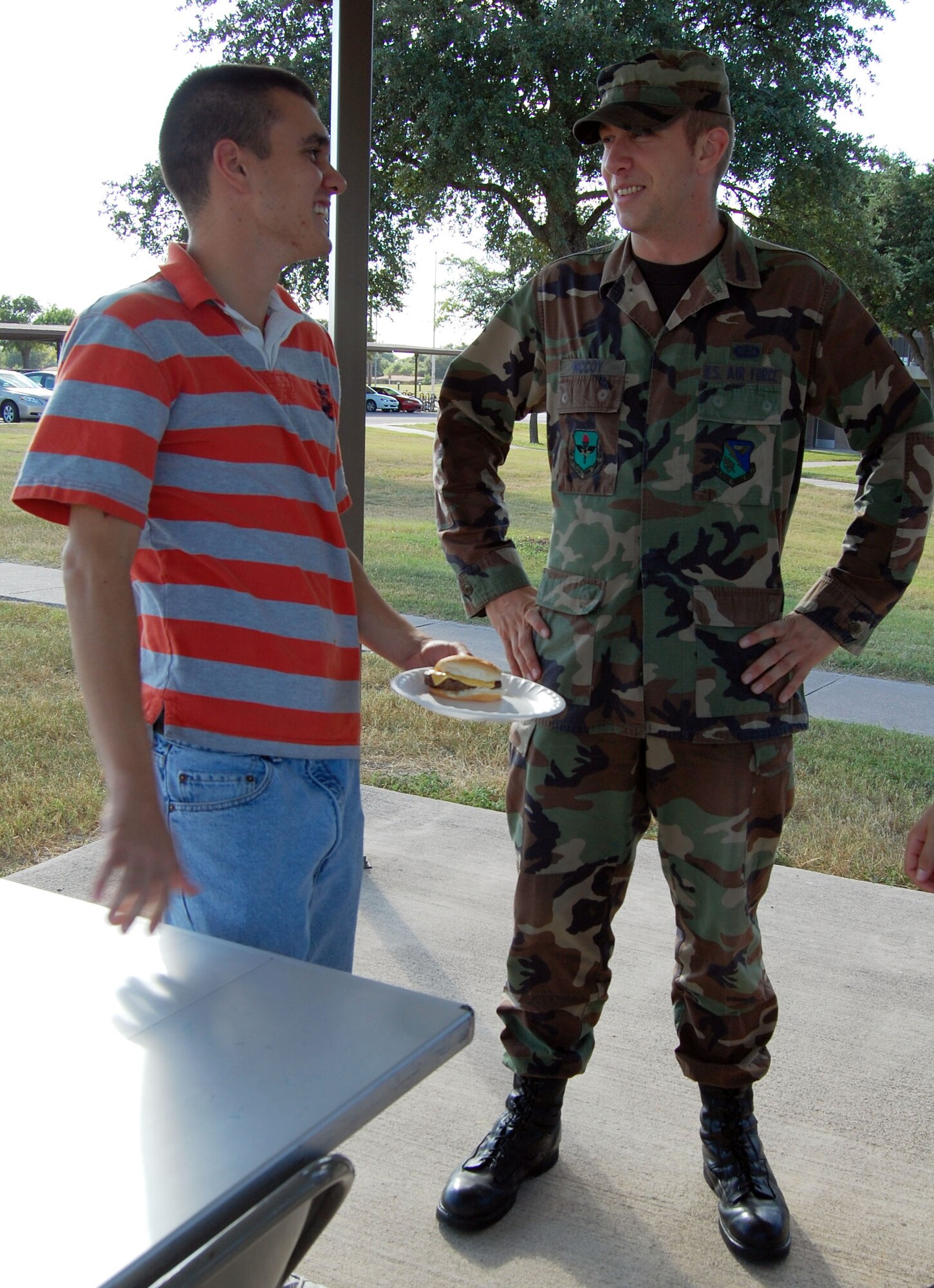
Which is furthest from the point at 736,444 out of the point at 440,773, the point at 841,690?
the point at 841,690

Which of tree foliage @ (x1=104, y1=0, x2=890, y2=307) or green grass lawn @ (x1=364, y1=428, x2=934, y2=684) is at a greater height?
tree foliage @ (x1=104, y1=0, x2=890, y2=307)

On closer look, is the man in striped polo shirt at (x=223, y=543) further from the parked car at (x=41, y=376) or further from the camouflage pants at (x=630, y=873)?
the parked car at (x=41, y=376)

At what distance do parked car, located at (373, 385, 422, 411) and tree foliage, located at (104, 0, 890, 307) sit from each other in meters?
17.8

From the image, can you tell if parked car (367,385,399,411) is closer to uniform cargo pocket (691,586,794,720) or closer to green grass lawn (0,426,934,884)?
green grass lawn (0,426,934,884)

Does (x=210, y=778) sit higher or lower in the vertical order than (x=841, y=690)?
higher

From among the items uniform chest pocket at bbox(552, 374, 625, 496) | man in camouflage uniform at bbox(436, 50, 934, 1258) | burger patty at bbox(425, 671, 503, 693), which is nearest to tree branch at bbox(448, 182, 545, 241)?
man in camouflage uniform at bbox(436, 50, 934, 1258)

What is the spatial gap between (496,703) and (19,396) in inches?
486

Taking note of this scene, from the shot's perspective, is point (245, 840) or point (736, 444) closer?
point (245, 840)

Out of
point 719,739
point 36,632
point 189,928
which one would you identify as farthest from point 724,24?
point 189,928

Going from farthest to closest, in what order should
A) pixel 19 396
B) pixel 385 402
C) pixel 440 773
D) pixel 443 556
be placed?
pixel 385 402, pixel 19 396, pixel 443 556, pixel 440 773

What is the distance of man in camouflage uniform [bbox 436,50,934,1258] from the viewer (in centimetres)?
204

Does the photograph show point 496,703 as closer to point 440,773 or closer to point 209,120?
point 209,120

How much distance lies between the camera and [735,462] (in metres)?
2.04

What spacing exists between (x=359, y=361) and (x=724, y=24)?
9770 mm
